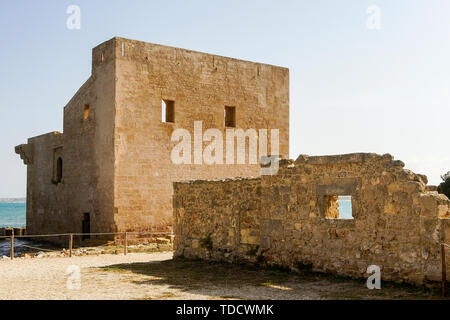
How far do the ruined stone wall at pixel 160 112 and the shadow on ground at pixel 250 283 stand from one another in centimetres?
611

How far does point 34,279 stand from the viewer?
911cm

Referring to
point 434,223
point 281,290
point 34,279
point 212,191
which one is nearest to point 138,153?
point 212,191

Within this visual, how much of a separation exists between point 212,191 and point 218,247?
1231 mm

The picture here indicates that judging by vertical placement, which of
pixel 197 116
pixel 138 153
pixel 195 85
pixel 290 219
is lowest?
pixel 290 219

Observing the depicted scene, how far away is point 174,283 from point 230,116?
39.0 ft

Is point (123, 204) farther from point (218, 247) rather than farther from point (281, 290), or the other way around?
point (281, 290)

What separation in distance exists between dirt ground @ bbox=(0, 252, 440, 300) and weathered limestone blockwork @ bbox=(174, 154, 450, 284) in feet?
1.15

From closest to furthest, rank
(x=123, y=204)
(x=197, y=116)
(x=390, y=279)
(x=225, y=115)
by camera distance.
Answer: (x=390, y=279) → (x=123, y=204) → (x=197, y=116) → (x=225, y=115)

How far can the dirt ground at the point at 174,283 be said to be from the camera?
7.24m

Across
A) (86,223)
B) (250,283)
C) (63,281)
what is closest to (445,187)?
(250,283)

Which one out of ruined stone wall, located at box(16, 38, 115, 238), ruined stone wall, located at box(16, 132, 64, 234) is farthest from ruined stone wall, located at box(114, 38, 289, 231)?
ruined stone wall, located at box(16, 132, 64, 234)

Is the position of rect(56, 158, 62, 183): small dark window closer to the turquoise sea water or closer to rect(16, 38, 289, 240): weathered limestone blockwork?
rect(16, 38, 289, 240): weathered limestone blockwork

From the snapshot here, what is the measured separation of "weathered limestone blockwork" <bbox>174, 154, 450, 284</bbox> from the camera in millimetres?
7523

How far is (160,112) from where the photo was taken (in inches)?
692
